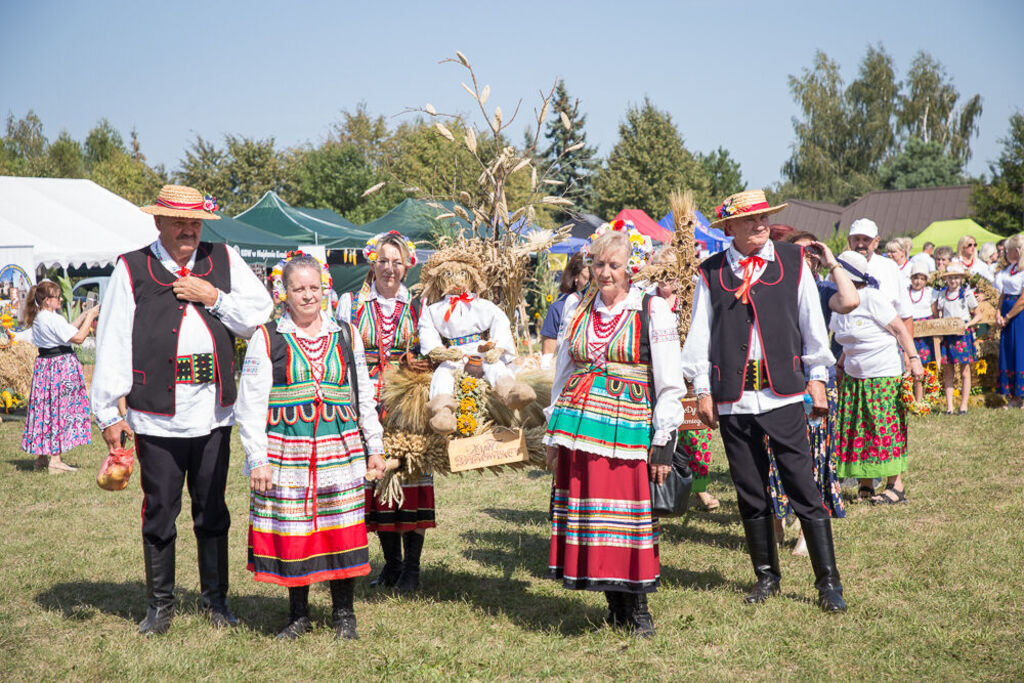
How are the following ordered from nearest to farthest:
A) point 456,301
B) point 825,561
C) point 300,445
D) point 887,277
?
point 300,445
point 825,561
point 456,301
point 887,277

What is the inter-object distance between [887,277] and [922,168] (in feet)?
160

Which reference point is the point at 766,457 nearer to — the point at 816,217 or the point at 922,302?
the point at 922,302

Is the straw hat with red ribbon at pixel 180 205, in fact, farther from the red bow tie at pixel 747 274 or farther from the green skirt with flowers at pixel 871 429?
the green skirt with flowers at pixel 871 429

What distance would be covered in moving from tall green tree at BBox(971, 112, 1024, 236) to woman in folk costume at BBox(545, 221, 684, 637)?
32.2 meters

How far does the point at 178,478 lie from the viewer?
4504mm

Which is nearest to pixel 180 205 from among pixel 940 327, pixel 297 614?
pixel 297 614

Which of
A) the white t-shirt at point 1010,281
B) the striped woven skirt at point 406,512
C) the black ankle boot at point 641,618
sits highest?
the white t-shirt at point 1010,281

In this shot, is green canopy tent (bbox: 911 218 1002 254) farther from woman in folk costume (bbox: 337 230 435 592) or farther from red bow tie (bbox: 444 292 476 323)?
woman in folk costume (bbox: 337 230 435 592)

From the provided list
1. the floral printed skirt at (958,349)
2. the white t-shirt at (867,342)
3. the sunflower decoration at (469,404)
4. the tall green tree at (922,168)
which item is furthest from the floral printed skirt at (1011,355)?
the tall green tree at (922,168)

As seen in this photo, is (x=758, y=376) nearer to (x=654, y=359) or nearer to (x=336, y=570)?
(x=654, y=359)

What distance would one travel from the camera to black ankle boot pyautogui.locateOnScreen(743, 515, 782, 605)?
4.75m

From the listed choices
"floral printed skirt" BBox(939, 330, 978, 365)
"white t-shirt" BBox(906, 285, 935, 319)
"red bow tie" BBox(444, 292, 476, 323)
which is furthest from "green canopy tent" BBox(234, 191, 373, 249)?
"red bow tie" BBox(444, 292, 476, 323)

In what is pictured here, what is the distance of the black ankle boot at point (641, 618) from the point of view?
14.4 feet

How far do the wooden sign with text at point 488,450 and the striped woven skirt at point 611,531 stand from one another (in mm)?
590
